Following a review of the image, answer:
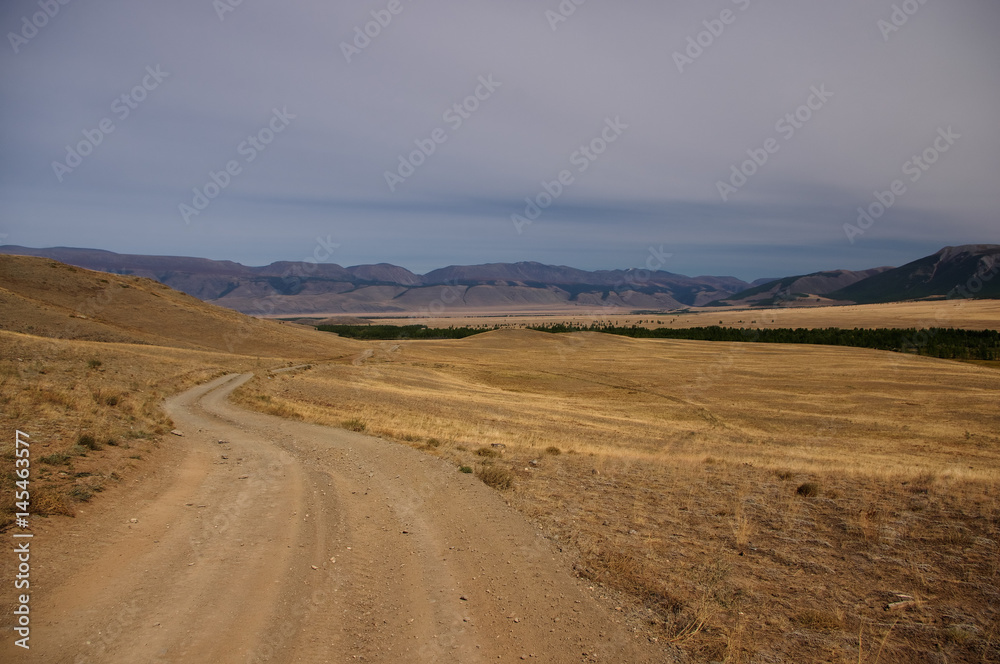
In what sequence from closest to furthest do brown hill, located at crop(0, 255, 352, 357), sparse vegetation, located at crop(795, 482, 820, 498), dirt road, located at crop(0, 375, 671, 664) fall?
1. dirt road, located at crop(0, 375, 671, 664)
2. sparse vegetation, located at crop(795, 482, 820, 498)
3. brown hill, located at crop(0, 255, 352, 357)

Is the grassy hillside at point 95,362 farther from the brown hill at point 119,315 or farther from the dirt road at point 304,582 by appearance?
the dirt road at point 304,582

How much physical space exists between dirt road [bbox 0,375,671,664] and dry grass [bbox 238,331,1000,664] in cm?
110

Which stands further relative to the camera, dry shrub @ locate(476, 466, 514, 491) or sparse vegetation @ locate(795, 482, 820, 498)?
dry shrub @ locate(476, 466, 514, 491)

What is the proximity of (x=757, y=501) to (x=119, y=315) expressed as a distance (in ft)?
245

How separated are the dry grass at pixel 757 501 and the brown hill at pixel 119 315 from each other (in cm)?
3205


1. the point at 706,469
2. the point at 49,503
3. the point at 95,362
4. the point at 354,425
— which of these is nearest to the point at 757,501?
the point at 706,469

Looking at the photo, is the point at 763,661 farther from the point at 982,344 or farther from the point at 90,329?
the point at 982,344

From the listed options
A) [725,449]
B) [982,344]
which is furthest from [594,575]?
[982,344]

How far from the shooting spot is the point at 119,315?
63.5 m

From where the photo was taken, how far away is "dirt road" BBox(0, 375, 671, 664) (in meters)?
5.41

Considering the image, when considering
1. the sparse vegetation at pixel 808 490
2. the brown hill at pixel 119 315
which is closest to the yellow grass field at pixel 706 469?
the sparse vegetation at pixel 808 490

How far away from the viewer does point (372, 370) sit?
46812 millimetres

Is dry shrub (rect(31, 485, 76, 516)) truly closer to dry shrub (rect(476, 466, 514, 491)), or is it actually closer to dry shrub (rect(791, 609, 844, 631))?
dry shrub (rect(476, 466, 514, 491))

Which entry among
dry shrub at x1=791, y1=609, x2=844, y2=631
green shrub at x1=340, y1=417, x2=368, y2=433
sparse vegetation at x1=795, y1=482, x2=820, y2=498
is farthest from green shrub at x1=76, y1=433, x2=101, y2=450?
sparse vegetation at x1=795, y1=482, x2=820, y2=498
